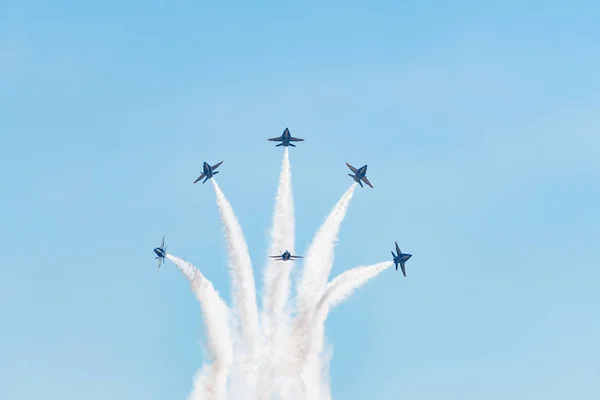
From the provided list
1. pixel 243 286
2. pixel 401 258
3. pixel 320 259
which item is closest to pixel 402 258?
pixel 401 258

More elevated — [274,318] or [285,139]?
[285,139]

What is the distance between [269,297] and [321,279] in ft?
26.3

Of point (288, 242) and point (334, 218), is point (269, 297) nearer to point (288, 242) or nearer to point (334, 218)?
point (288, 242)

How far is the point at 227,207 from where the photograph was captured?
350ft

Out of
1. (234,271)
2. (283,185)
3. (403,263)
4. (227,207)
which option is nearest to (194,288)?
(234,271)

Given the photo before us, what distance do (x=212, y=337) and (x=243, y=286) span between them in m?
8.56

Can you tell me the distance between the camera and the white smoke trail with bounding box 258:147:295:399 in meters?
101

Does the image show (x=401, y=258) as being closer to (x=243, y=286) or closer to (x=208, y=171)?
(x=243, y=286)

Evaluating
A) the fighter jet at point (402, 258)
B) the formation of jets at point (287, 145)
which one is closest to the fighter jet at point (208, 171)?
the formation of jets at point (287, 145)

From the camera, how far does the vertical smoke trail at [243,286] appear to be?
10206cm

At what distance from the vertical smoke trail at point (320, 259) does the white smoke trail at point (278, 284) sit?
98.1 inches

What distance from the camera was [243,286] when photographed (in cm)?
10325

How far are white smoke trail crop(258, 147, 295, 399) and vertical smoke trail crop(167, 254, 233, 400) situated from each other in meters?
5.55

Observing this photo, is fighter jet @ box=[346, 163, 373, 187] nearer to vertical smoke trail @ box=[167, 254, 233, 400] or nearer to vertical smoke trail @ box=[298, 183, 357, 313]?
vertical smoke trail @ box=[298, 183, 357, 313]
